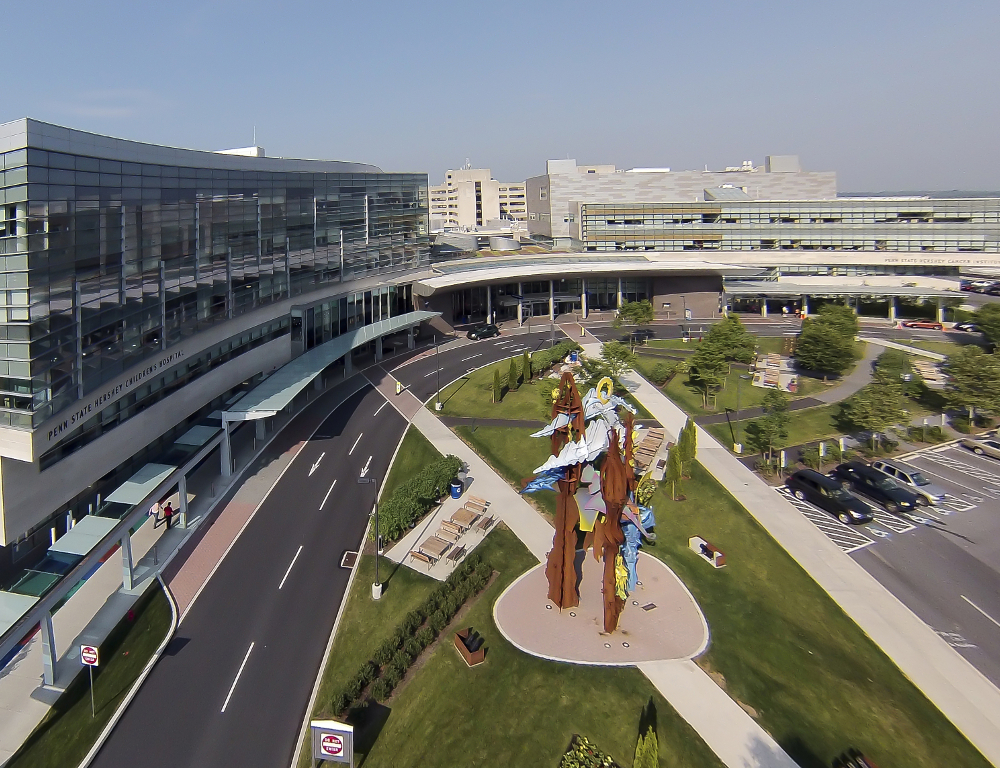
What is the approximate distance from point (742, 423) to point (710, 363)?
18.8ft

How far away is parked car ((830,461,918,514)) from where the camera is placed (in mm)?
35688

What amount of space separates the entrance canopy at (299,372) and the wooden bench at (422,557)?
12.6 meters

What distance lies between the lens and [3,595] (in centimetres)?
2406

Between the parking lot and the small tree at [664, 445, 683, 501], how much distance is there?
6.33m

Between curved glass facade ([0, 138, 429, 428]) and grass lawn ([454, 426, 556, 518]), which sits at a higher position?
curved glass facade ([0, 138, 429, 428])

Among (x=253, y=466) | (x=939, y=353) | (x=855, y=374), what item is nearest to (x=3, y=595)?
(x=253, y=466)

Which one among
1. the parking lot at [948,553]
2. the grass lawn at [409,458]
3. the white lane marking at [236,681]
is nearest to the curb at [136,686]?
the white lane marking at [236,681]

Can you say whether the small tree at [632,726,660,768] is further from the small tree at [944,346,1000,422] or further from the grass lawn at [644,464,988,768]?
the small tree at [944,346,1000,422]

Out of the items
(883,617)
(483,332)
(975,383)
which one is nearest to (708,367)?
(975,383)

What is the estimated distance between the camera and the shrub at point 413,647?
25.7 m

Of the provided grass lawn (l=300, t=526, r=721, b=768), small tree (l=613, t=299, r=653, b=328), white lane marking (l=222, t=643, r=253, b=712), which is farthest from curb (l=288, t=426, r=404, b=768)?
small tree (l=613, t=299, r=653, b=328)

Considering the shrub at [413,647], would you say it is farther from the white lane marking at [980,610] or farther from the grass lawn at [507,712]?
the white lane marking at [980,610]

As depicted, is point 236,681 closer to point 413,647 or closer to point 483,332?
point 413,647

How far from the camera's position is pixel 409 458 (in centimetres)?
4297
